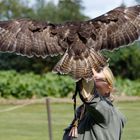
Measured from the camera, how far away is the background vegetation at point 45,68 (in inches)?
1372

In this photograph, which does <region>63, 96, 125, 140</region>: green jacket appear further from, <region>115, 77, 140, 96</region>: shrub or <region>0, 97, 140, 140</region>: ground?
<region>115, 77, 140, 96</region>: shrub

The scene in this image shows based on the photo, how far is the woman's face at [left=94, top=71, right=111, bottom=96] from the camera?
559cm

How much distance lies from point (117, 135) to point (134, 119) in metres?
15.1

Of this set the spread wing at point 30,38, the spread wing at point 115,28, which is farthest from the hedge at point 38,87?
the spread wing at point 30,38

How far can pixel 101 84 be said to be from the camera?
561 cm

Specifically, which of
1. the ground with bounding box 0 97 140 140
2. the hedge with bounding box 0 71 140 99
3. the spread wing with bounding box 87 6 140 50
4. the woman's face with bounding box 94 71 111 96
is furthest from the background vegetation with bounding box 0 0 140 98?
the woman's face with bounding box 94 71 111 96

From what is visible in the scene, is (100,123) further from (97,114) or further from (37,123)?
(37,123)

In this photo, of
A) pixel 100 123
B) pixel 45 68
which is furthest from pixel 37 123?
pixel 45 68

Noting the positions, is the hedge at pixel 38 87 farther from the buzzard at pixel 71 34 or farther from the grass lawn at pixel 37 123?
the buzzard at pixel 71 34

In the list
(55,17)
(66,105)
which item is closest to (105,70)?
(66,105)

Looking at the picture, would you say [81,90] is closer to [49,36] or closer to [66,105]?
[49,36]

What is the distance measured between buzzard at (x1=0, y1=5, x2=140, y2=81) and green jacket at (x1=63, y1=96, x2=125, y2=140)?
1124mm

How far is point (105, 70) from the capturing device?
5754 mm

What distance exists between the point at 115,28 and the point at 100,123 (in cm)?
271
